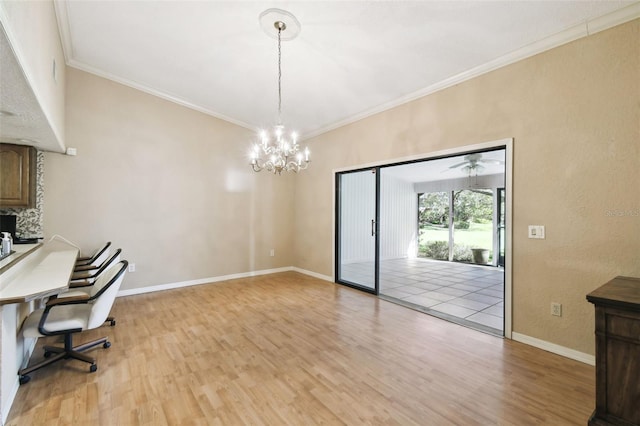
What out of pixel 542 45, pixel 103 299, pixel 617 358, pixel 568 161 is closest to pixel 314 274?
pixel 103 299

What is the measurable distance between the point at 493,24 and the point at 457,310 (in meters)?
3.42

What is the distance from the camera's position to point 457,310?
12.7 feet

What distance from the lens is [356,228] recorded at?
17.5ft

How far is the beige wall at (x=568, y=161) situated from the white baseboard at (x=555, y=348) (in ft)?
0.15

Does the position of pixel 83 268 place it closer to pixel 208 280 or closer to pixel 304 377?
pixel 208 280

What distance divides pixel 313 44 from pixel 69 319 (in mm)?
3593

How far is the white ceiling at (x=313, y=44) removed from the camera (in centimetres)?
Answer: 256

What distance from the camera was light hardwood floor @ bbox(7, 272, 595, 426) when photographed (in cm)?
186

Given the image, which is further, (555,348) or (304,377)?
(555,348)

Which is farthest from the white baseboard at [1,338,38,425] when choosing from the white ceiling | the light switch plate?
the light switch plate

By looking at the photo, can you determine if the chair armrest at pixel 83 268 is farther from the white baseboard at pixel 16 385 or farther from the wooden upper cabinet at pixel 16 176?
the wooden upper cabinet at pixel 16 176

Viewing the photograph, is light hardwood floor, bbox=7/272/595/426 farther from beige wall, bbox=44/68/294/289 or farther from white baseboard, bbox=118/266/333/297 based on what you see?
beige wall, bbox=44/68/294/289

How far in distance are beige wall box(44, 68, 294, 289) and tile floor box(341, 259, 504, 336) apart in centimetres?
241

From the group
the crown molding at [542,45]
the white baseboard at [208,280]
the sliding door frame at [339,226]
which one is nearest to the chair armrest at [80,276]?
the white baseboard at [208,280]
